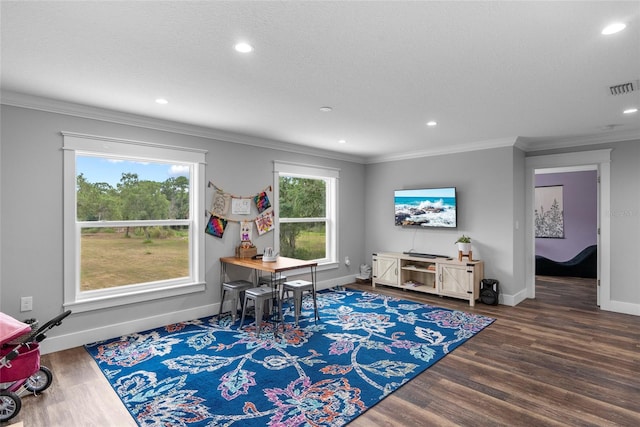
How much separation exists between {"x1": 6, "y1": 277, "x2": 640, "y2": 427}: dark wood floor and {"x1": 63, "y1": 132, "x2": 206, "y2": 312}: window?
781 millimetres

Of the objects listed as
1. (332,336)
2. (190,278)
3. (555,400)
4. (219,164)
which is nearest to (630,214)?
(555,400)

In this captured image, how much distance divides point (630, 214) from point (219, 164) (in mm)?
5452

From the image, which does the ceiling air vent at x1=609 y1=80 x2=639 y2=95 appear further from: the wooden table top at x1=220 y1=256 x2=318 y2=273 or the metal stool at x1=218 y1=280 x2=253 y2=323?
the metal stool at x1=218 y1=280 x2=253 y2=323

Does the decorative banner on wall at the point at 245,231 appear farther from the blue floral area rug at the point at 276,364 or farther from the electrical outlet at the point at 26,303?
the electrical outlet at the point at 26,303

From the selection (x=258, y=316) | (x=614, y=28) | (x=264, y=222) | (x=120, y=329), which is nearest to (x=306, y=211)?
(x=264, y=222)

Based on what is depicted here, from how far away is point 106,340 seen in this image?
3555 mm

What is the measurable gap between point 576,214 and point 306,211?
235 inches

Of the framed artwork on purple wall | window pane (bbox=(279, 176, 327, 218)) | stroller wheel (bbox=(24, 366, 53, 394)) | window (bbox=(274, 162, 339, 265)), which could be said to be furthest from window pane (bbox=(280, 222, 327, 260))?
the framed artwork on purple wall

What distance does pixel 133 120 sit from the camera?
12.3ft

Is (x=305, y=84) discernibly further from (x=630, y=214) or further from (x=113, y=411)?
(x=630, y=214)

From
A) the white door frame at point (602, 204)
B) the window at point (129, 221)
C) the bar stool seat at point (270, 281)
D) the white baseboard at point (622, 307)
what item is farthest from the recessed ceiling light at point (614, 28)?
the white baseboard at point (622, 307)

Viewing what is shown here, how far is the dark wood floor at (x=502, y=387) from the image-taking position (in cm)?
225

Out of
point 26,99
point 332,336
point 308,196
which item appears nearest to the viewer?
point 26,99

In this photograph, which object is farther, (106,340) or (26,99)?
(106,340)
